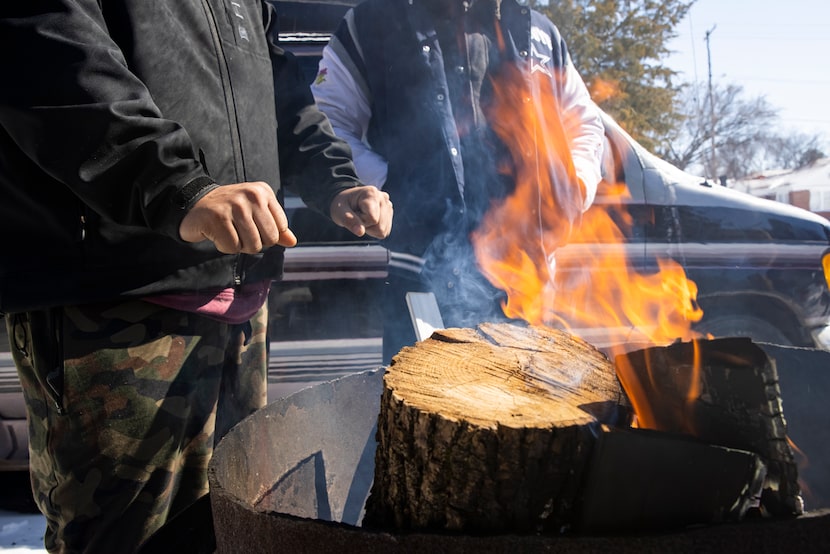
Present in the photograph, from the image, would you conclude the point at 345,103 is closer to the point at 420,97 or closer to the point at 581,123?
the point at 420,97

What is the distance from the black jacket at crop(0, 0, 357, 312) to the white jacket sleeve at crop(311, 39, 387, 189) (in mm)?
944

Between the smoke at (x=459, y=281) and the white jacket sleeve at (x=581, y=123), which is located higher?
the white jacket sleeve at (x=581, y=123)

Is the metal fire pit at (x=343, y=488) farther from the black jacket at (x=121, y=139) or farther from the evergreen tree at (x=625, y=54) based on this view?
the evergreen tree at (x=625, y=54)

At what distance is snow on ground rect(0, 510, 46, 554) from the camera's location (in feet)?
8.98


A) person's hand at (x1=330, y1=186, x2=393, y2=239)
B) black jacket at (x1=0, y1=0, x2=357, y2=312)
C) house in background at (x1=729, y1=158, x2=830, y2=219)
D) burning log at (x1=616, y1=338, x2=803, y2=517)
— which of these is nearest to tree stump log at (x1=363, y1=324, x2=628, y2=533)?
burning log at (x1=616, y1=338, x2=803, y2=517)

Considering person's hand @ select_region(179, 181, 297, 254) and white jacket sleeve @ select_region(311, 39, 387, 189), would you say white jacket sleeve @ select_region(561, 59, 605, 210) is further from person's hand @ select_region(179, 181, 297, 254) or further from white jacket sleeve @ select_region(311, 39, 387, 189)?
person's hand @ select_region(179, 181, 297, 254)

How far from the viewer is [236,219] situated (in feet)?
3.99

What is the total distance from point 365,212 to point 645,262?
8.26 ft

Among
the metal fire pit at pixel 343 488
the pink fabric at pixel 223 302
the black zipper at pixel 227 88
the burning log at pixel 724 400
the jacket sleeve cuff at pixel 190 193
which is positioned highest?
the black zipper at pixel 227 88

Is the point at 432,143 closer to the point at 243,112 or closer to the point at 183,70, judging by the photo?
the point at 243,112

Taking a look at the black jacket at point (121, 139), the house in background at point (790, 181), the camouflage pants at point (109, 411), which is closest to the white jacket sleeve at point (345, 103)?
the black jacket at point (121, 139)

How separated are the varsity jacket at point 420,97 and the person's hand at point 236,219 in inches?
60.8

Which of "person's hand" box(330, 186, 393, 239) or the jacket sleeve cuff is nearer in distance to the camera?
the jacket sleeve cuff

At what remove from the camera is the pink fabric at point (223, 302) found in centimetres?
159
